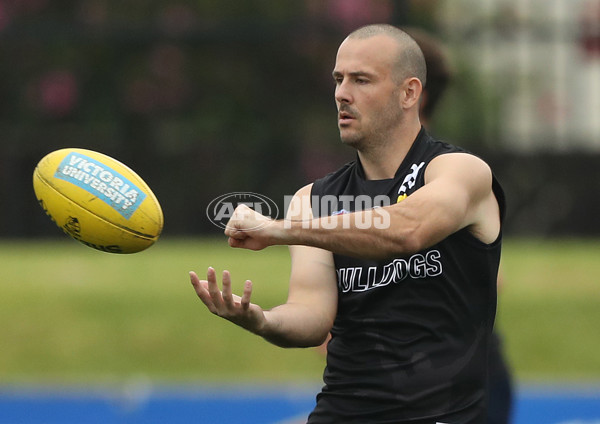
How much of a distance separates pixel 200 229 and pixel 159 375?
367 centimetres

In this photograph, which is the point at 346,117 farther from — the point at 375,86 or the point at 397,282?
the point at 397,282

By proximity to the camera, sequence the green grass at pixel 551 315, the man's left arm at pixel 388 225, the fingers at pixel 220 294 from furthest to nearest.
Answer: the green grass at pixel 551 315 < the fingers at pixel 220 294 < the man's left arm at pixel 388 225

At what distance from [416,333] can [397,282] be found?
0.20 meters

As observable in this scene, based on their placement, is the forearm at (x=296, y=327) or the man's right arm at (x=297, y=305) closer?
the man's right arm at (x=297, y=305)

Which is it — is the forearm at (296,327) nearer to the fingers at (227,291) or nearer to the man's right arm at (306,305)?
the man's right arm at (306,305)

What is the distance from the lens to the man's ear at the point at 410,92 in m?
4.68

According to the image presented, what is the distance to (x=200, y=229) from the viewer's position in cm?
1284

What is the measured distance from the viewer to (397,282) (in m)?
4.46

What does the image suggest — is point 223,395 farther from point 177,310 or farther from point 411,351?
point 411,351

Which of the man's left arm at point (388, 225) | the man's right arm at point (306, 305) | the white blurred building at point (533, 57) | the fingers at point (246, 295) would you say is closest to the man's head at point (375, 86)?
the man's left arm at point (388, 225)

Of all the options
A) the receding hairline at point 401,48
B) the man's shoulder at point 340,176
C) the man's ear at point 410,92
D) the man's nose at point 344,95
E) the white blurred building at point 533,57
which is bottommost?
the man's shoulder at point 340,176

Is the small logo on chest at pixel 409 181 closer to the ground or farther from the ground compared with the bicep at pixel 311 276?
farther from the ground

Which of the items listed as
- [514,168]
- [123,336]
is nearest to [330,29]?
[514,168]

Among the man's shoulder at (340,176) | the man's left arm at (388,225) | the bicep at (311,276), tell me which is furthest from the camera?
the man's shoulder at (340,176)
